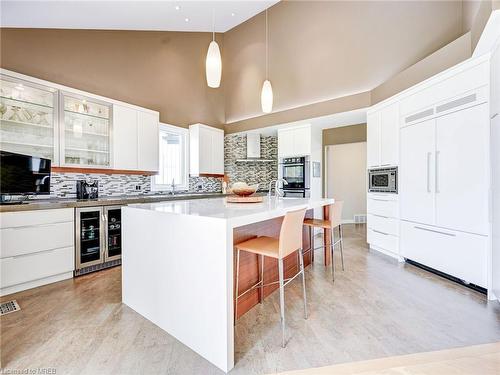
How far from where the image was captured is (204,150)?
5.23 metres

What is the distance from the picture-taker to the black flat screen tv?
243cm

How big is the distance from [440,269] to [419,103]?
2.04m

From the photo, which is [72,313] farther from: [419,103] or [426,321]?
[419,103]

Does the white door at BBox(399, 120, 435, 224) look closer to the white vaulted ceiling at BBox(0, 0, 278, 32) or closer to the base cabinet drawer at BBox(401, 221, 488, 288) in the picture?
the base cabinet drawer at BBox(401, 221, 488, 288)

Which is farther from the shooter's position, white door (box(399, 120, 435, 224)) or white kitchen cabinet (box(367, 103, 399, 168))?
white kitchen cabinet (box(367, 103, 399, 168))

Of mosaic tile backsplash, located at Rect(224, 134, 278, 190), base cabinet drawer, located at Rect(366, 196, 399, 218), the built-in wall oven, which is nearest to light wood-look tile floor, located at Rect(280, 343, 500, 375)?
base cabinet drawer, located at Rect(366, 196, 399, 218)

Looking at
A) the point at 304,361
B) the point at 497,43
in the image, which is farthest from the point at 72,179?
the point at 497,43

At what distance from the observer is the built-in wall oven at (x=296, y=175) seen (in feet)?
16.1

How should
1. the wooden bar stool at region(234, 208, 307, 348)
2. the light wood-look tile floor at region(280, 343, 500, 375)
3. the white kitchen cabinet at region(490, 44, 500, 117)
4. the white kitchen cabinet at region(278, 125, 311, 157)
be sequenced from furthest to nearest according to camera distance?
the white kitchen cabinet at region(278, 125, 311, 157), the white kitchen cabinet at region(490, 44, 500, 117), the wooden bar stool at region(234, 208, 307, 348), the light wood-look tile floor at region(280, 343, 500, 375)

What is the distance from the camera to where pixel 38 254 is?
260 cm

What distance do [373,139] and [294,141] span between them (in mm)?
1607

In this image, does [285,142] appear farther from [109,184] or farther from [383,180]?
[109,184]

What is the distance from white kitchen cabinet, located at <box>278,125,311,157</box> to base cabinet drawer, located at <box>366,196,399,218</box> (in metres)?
1.55

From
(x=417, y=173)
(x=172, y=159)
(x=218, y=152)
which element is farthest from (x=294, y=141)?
(x=172, y=159)
